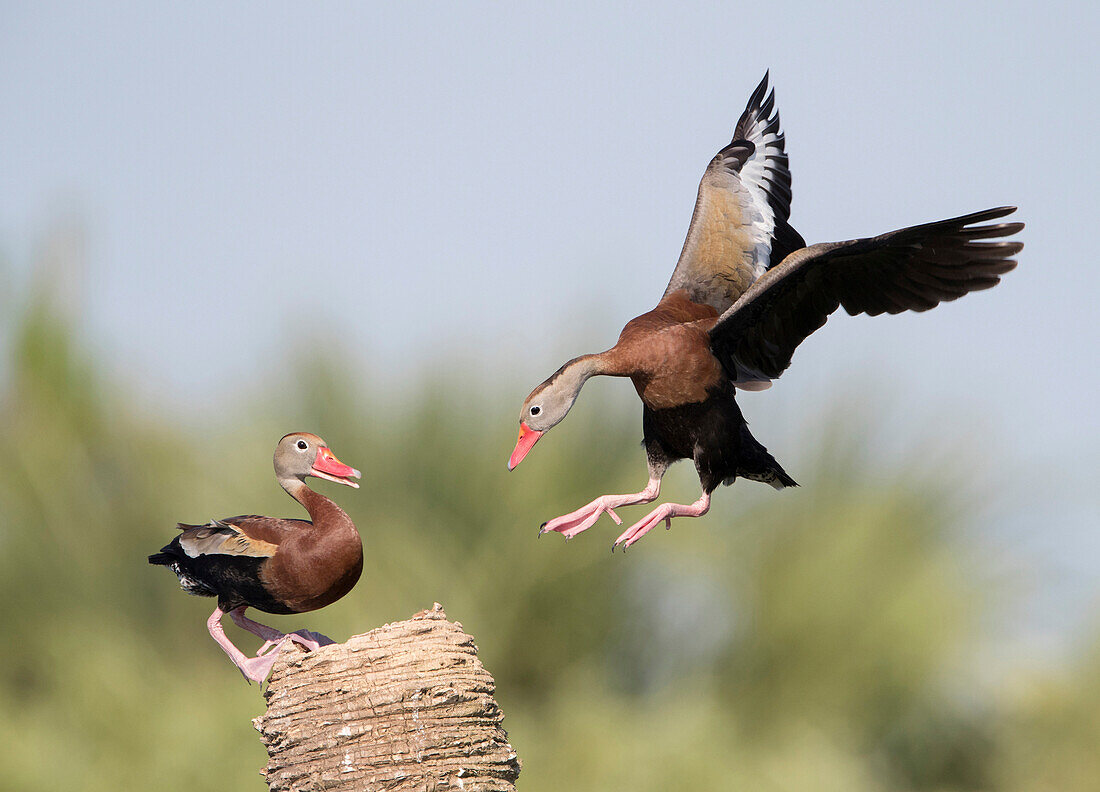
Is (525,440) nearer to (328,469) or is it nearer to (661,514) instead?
(661,514)

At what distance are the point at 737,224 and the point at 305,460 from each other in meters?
2.21

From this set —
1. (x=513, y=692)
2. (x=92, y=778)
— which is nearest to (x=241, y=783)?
(x=92, y=778)

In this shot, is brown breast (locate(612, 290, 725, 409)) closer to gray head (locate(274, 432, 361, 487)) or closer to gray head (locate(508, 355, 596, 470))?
gray head (locate(508, 355, 596, 470))

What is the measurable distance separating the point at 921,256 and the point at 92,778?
7928 millimetres

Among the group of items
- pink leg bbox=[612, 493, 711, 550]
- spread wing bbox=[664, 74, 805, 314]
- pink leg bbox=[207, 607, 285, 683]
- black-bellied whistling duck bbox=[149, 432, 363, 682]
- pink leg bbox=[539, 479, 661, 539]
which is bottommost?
pink leg bbox=[612, 493, 711, 550]

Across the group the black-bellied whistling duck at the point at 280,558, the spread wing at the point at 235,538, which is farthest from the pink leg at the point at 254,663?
the spread wing at the point at 235,538

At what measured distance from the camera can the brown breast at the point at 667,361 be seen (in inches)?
171

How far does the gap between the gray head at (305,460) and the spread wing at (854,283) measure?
1.66 m

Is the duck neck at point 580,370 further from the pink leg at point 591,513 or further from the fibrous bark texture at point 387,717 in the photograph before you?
the fibrous bark texture at point 387,717

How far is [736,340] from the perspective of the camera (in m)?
4.71

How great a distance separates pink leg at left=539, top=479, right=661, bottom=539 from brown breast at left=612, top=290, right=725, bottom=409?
0.39 metres

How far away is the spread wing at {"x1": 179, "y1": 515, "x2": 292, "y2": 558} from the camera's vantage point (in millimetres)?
4801

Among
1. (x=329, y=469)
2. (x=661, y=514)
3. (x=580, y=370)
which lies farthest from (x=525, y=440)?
(x=329, y=469)

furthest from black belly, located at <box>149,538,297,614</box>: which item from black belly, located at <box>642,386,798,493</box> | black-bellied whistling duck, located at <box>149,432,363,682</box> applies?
black belly, located at <box>642,386,798,493</box>
